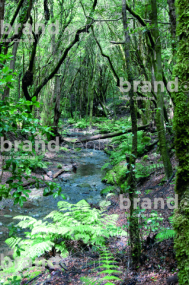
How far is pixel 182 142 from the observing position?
5.30 ft

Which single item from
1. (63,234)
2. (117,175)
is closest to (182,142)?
(63,234)

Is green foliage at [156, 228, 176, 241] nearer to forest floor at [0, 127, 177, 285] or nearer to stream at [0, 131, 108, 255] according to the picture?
forest floor at [0, 127, 177, 285]

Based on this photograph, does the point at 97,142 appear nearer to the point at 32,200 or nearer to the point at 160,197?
the point at 32,200

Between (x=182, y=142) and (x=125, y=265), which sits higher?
(x=182, y=142)

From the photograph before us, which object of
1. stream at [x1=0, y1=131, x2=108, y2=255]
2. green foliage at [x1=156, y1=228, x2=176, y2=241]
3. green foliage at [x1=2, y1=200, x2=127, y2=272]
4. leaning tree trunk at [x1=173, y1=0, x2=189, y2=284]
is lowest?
stream at [x1=0, y1=131, x2=108, y2=255]

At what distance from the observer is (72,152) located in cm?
1538

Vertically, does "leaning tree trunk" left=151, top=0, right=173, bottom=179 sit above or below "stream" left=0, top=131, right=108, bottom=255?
above

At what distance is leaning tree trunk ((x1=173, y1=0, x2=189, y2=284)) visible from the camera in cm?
155

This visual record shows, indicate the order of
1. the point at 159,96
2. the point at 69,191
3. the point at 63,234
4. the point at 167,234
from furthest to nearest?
the point at 69,191 → the point at 159,96 → the point at 63,234 → the point at 167,234

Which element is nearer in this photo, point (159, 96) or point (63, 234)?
point (63, 234)

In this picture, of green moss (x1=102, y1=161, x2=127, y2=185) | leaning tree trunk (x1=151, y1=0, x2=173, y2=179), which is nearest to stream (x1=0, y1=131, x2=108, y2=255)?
green moss (x1=102, y1=161, x2=127, y2=185)

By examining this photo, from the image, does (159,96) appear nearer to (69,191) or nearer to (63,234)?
(63,234)

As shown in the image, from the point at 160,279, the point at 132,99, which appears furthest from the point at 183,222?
the point at 132,99

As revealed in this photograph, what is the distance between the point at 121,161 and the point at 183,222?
8568 millimetres
